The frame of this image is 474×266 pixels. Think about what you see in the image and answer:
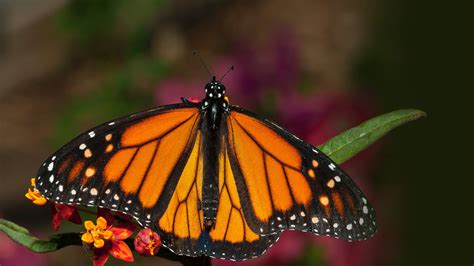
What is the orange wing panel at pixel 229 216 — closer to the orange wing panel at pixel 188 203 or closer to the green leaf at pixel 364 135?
the orange wing panel at pixel 188 203

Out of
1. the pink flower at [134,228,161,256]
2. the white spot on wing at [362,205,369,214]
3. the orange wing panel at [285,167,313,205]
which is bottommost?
the pink flower at [134,228,161,256]

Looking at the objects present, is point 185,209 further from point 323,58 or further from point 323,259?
point 323,58

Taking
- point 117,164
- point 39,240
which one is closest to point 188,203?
point 117,164

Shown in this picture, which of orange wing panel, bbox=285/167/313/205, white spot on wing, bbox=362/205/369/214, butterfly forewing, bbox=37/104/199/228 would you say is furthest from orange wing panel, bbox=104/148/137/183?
white spot on wing, bbox=362/205/369/214

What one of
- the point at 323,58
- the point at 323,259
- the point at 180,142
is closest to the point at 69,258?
the point at 323,259

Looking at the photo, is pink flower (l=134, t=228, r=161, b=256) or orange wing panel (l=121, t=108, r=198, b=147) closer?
pink flower (l=134, t=228, r=161, b=256)

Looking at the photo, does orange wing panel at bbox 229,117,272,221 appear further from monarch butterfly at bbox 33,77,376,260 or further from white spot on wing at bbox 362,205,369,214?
white spot on wing at bbox 362,205,369,214
